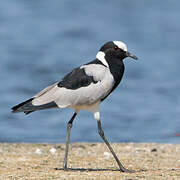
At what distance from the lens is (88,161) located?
9633 millimetres

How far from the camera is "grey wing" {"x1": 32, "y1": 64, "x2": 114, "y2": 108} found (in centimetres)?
796

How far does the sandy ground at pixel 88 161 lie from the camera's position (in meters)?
7.66

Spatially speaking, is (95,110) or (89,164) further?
(89,164)

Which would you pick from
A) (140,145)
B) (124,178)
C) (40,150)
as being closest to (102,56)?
→ (124,178)

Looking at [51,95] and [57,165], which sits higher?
[51,95]

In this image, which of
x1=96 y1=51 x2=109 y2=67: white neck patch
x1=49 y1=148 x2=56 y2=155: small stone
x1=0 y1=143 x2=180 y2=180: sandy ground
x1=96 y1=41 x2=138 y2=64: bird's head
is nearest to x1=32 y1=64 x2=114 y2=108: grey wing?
x1=96 y1=51 x2=109 y2=67: white neck patch

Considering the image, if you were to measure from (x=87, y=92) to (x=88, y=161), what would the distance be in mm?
2087

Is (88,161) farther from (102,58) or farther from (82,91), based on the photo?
(102,58)

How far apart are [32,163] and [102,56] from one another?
223cm

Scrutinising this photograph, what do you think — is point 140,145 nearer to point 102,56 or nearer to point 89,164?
point 89,164

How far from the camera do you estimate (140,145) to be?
40.1 ft

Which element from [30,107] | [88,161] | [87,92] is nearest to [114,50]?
[87,92]

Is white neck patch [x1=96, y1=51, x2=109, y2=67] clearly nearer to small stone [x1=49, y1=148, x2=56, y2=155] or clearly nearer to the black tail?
the black tail

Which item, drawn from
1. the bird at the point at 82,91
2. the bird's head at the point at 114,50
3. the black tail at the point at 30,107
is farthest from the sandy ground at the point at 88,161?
the bird's head at the point at 114,50
